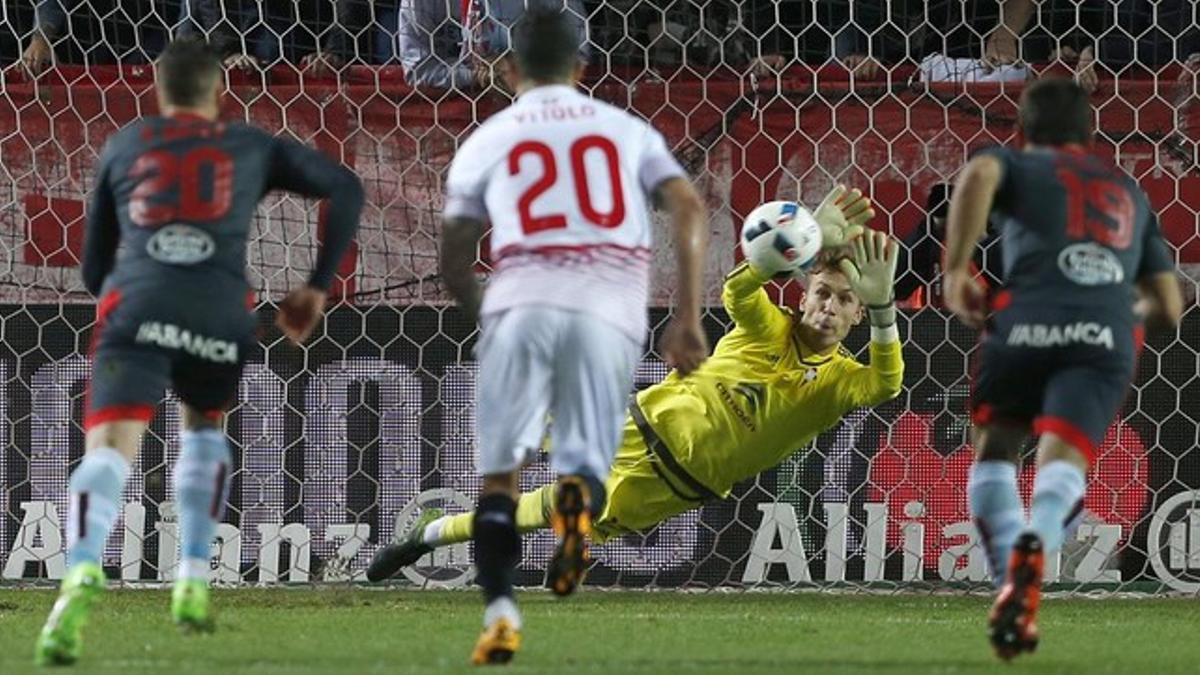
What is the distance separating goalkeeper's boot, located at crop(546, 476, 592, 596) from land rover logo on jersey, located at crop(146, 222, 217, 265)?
106cm

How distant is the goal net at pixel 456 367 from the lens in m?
9.04

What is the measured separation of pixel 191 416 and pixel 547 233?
3.65 ft

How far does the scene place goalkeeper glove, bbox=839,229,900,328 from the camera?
7746 mm

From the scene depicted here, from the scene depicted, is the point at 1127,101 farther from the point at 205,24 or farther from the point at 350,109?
the point at 205,24

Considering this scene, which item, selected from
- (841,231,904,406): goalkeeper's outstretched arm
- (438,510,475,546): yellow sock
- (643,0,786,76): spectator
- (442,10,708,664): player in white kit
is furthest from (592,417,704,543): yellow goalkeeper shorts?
(442,10,708,664): player in white kit

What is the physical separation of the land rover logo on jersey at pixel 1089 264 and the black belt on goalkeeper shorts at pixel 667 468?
2.65 m

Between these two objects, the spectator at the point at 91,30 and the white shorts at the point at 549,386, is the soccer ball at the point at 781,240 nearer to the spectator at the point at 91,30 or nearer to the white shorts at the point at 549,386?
the white shorts at the point at 549,386

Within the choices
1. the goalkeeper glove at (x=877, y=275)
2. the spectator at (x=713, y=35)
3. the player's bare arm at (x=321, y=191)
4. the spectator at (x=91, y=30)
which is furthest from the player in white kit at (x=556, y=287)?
the spectator at (x=91, y=30)

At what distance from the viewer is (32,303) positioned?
29.9ft

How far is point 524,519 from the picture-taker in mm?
8219

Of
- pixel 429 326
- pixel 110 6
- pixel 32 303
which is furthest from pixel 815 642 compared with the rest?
pixel 110 6

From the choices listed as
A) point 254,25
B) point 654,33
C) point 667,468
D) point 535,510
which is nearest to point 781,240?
point 667,468

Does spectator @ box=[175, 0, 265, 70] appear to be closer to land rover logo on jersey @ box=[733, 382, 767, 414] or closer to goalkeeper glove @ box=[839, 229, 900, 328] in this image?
land rover logo on jersey @ box=[733, 382, 767, 414]

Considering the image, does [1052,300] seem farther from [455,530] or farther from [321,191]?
[455,530]
